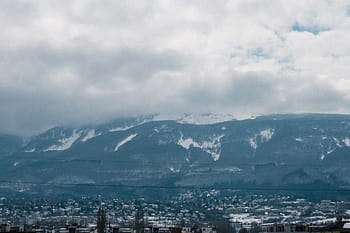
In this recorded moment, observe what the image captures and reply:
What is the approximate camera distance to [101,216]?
177625 mm

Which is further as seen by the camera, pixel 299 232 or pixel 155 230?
pixel 155 230

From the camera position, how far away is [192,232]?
170625 millimetres

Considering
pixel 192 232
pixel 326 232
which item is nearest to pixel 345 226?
pixel 326 232

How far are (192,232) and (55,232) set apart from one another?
30.7 meters

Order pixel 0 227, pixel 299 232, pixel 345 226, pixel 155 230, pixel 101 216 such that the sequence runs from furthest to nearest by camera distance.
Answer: pixel 155 230 → pixel 101 216 → pixel 0 227 → pixel 345 226 → pixel 299 232

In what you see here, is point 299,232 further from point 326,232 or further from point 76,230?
point 76,230

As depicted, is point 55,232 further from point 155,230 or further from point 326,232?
point 326,232

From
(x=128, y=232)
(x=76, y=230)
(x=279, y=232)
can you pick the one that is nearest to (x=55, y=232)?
(x=76, y=230)

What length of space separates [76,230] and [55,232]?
8559mm

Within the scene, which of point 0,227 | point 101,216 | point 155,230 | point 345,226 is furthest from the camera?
point 155,230

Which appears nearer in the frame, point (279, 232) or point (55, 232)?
point (279, 232)

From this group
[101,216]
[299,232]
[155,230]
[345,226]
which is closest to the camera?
[299,232]

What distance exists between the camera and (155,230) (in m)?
189

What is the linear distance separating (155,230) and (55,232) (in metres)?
33.1
